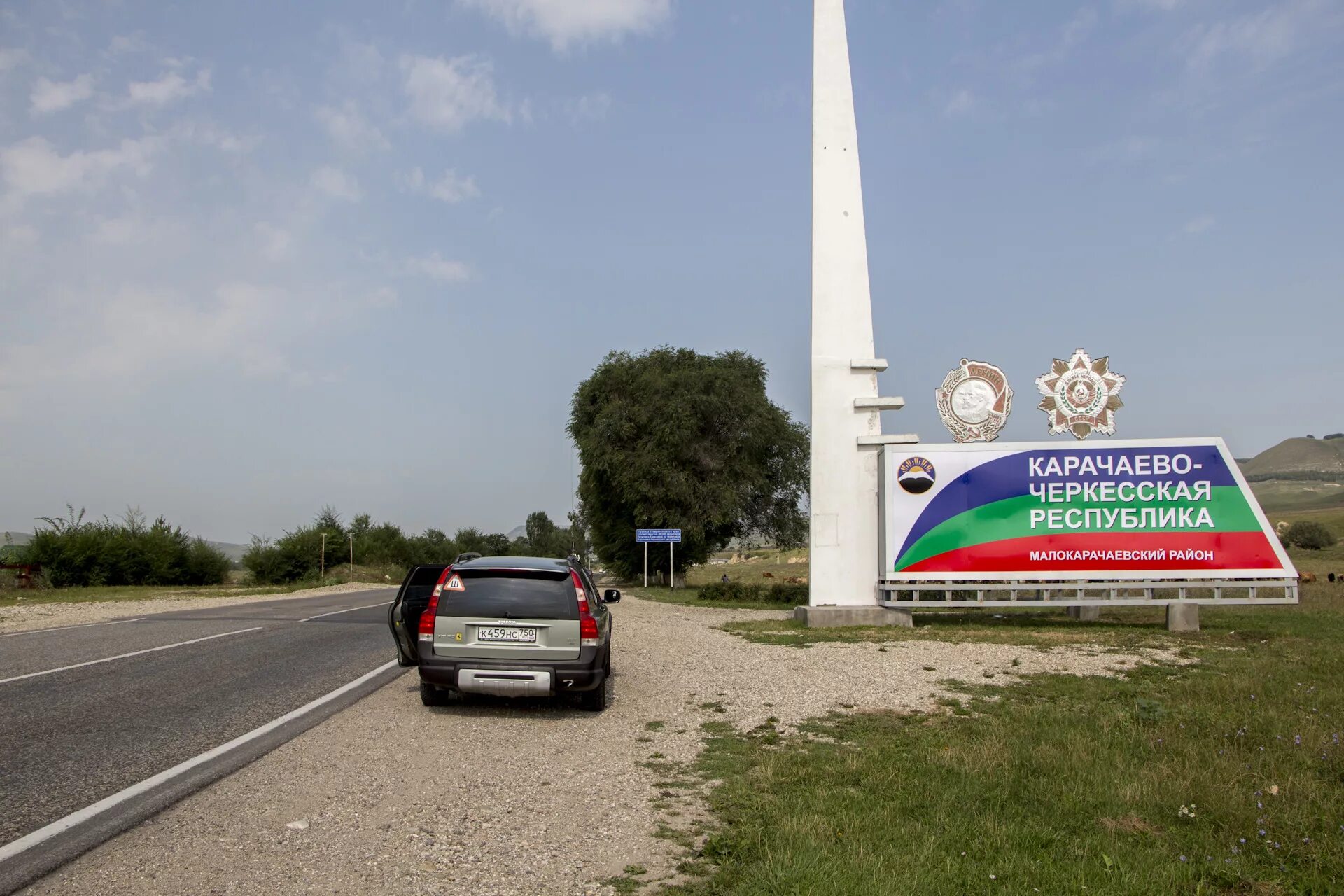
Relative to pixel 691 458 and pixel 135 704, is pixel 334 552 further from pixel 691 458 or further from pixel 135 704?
pixel 135 704

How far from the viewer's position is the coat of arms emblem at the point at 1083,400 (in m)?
20.1

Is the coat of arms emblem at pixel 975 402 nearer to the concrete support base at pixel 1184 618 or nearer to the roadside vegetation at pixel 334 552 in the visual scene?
the concrete support base at pixel 1184 618

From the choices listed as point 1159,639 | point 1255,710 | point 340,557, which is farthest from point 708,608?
point 340,557

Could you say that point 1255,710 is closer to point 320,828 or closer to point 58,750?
point 320,828

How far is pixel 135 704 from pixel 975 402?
16986 millimetres

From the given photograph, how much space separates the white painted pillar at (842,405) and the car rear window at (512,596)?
1128cm

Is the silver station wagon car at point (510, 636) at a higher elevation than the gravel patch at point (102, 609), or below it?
higher

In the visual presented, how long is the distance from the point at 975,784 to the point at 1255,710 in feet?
14.6

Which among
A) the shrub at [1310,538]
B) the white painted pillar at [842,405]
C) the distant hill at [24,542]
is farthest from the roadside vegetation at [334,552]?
the shrub at [1310,538]

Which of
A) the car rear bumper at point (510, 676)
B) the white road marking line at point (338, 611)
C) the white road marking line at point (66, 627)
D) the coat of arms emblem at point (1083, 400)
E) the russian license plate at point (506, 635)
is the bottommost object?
the white road marking line at point (338, 611)

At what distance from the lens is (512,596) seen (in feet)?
31.2

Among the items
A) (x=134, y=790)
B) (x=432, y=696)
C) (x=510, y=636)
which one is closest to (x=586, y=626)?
(x=510, y=636)

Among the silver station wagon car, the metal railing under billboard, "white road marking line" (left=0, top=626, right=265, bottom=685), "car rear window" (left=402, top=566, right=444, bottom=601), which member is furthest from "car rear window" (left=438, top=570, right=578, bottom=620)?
the metal railing under billboard

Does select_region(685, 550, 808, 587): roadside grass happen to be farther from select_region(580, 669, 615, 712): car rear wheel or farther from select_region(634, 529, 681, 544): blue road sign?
select_region(580, 669, 615, 712): car rear wheel
